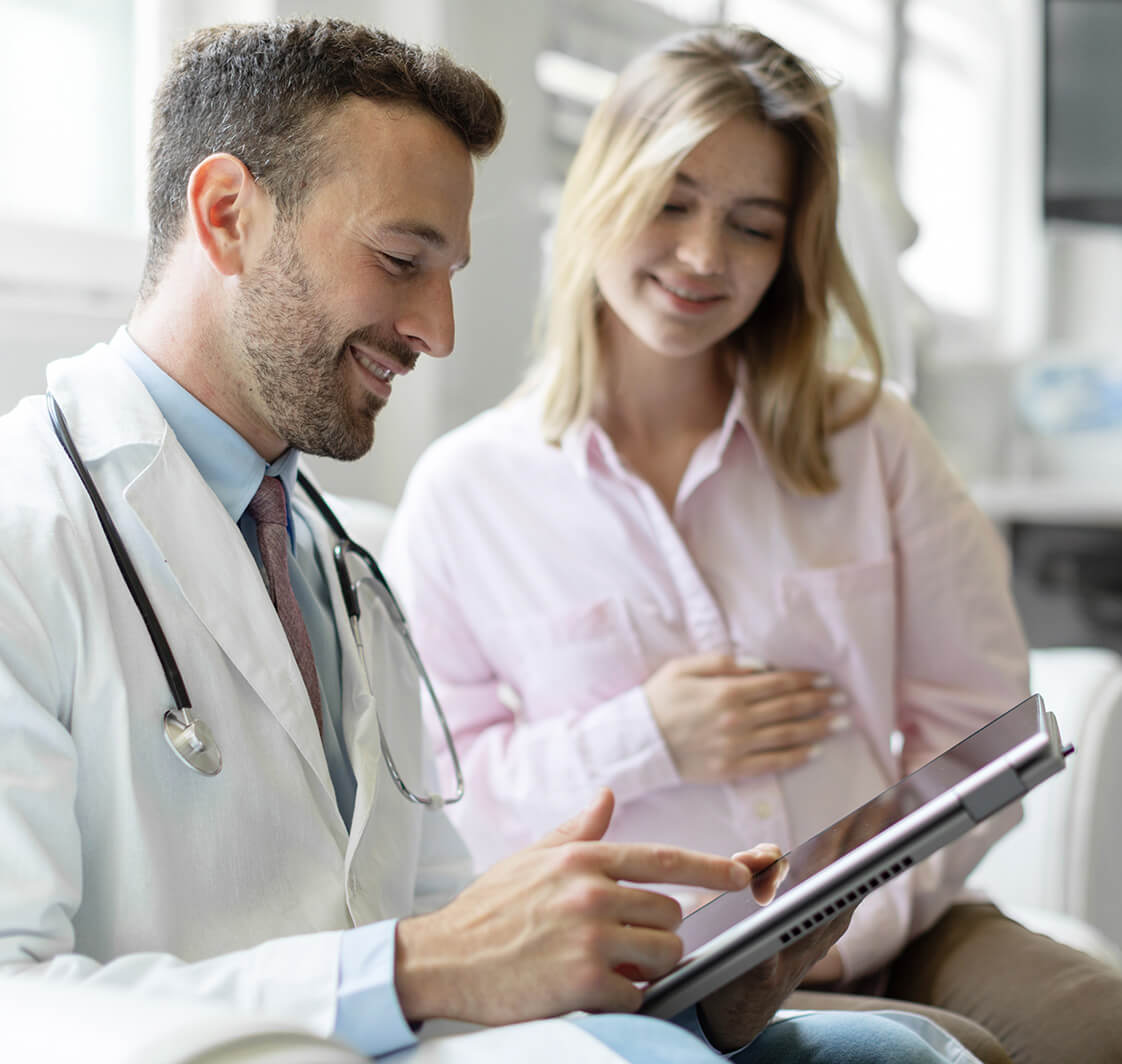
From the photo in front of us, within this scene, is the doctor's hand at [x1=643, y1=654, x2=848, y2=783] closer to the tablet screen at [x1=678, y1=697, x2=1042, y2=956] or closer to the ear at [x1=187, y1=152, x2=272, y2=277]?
the tablet screen at [x1=678, y1=697, x2=1042, y2=956]

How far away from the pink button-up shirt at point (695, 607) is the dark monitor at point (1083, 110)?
2.32 metres

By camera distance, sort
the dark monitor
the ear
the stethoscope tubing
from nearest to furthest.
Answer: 1. the stethoscope tubing
2. the ear
3. the dark monitor

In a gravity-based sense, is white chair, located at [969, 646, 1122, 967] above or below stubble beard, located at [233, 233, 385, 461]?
below

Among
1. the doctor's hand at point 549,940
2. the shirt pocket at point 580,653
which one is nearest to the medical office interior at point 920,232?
the shirt pocket at point 580,653

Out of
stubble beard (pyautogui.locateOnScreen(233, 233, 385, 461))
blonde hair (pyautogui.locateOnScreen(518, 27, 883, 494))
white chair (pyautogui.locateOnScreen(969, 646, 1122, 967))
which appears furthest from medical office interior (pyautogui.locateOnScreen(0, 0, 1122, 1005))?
stubble beard (pyautogui.locateOnScreen(233, 233, 385, 461))

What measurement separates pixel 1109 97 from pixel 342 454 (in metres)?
3.13

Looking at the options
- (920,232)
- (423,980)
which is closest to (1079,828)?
(423,980)

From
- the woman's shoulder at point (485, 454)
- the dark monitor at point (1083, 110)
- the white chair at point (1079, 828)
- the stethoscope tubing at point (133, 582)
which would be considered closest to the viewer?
the stethoscope tubing at point (133, 582)

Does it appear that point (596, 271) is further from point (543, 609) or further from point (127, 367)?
point (127, 367)

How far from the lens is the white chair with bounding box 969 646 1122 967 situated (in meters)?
1.68

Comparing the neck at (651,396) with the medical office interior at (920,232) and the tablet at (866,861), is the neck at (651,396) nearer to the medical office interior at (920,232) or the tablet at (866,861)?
the medical office interior at (920,232)

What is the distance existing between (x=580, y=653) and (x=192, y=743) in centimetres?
66

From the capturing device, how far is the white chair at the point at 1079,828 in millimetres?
1677

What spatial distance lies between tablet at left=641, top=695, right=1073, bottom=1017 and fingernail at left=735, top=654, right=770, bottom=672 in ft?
1.94
